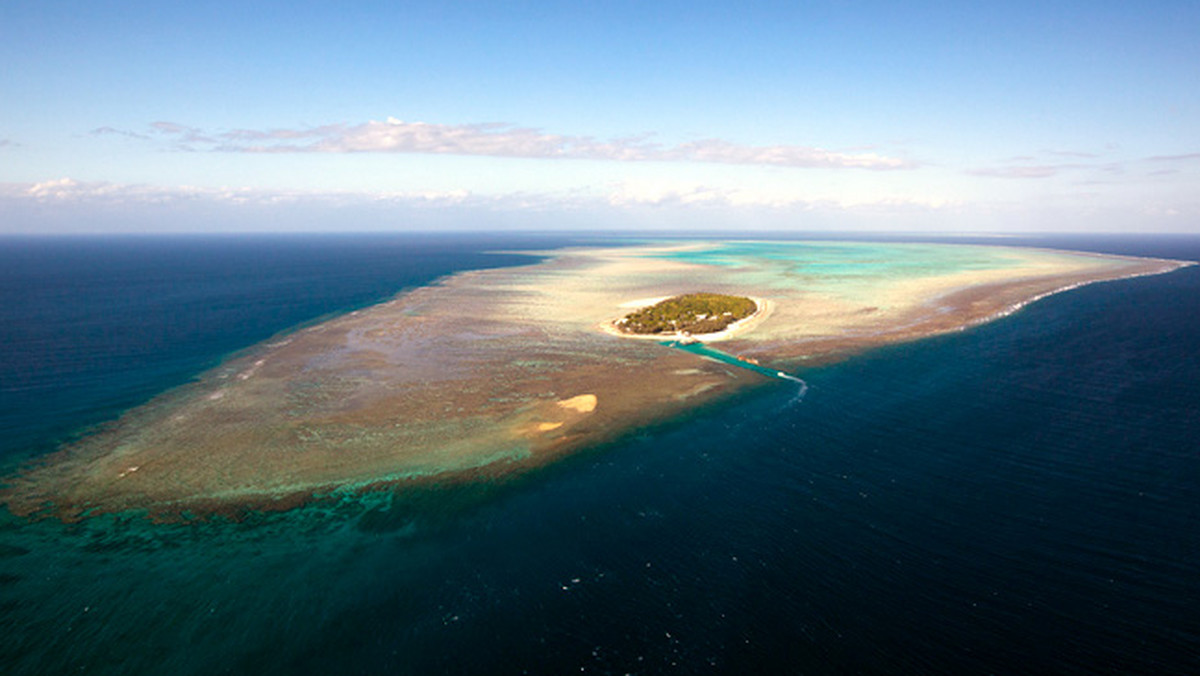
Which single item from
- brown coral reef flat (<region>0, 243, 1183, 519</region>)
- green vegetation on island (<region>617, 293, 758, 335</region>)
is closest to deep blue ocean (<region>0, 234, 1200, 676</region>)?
brown coral reef flat (<region>0, 243, 1183, 519</region>)

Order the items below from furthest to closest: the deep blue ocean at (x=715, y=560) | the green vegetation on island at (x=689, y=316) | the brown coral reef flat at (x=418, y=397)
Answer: the green vegetation on island at (x=689, y=316)
the brown coral reef flat at (x=418, y=397)
the deep blue ocean at (x=715, y=560)

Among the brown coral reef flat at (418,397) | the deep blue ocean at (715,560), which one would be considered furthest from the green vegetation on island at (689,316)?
the deep blue ocean at (715,560)

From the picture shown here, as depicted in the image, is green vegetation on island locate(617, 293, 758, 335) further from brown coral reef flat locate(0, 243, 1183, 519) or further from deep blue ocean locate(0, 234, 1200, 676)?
deep blue ocean locate(0, 234, 1200, 676)

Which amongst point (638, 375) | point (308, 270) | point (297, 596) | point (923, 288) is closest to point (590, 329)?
point (638, 375)

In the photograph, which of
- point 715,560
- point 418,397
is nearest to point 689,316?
point 418,397

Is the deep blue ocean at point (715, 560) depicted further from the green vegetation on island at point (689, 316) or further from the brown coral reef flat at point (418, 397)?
the green vegetation on island at point (689, 316)

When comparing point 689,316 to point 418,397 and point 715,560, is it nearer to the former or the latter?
point 418,397
